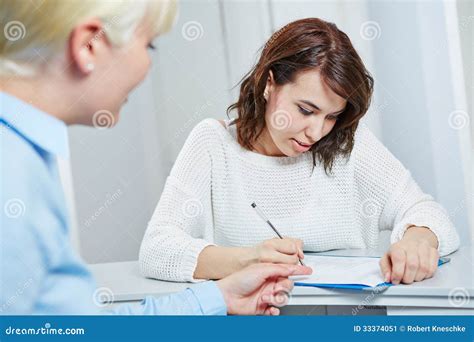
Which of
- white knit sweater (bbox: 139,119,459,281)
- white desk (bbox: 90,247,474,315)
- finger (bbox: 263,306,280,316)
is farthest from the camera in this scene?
white knit sweater (bbox: 139,119,459,281)

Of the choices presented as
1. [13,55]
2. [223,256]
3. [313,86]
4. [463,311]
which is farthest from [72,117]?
[463,311]

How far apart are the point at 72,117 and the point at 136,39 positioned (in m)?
0.14

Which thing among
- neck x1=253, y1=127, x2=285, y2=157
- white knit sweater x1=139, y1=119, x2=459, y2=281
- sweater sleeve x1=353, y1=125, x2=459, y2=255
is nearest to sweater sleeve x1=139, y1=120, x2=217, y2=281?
white knit sweater x1=139, y1=119, x2=459, y2=281

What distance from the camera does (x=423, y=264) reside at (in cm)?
110

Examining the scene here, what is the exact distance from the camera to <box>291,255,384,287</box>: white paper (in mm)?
1113

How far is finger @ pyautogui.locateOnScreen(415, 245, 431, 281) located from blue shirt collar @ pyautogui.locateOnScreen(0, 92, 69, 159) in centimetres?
63

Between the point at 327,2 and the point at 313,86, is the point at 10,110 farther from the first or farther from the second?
the point at 327,2

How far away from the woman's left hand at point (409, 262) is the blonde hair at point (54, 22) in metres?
0.56

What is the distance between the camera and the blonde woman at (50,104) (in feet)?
2.40

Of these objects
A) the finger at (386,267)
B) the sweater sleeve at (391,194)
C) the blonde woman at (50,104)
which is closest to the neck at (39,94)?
the blonde woman at (50,104)

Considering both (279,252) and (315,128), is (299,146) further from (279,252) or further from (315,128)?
(279,252)

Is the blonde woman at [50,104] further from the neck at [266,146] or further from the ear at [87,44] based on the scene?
the neck at [266,146]

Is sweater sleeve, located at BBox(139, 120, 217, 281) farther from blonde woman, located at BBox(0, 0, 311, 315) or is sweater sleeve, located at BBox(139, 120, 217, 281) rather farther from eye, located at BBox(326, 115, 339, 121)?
blonde woman, located at BBox(0, 0, 311, 315)

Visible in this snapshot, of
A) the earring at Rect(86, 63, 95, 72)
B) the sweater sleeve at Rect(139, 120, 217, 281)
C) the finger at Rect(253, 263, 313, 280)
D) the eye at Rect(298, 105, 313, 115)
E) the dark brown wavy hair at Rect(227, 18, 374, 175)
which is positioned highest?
the dark brown wavy hair at Rect(227, 18, 374, 175)
